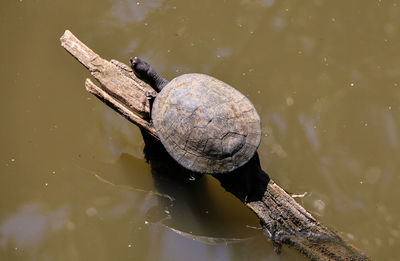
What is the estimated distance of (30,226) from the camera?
4984mm

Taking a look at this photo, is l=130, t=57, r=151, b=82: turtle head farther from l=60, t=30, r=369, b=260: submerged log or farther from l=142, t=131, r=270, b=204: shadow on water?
l=142, t=131, r=270, b=204: shadow on water

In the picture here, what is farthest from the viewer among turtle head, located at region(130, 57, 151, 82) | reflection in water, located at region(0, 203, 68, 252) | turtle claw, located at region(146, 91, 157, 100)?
reflection in water, located at region(0, 203, 68, 252)

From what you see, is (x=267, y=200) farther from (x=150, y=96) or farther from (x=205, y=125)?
(x=150, y=96)

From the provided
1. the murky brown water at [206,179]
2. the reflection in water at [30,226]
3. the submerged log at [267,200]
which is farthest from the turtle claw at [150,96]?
the reflection in water at [30,226]

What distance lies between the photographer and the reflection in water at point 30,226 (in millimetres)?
4898

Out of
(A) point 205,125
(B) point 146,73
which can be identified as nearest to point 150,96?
(B) point 146,73

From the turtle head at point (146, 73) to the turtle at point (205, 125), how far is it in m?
0.29

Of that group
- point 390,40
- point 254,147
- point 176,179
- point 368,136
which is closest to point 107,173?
point 176,179

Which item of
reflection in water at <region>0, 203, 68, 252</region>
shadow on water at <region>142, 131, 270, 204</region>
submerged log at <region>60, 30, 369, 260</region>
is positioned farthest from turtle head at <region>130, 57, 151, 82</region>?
reflection in water at <region>0, 203, 68, 252</region>

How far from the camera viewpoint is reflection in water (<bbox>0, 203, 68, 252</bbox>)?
490 cm

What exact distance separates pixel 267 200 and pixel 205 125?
1009 mm

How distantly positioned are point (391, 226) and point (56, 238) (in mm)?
3877

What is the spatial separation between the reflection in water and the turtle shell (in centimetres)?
180

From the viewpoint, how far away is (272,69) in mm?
5598
